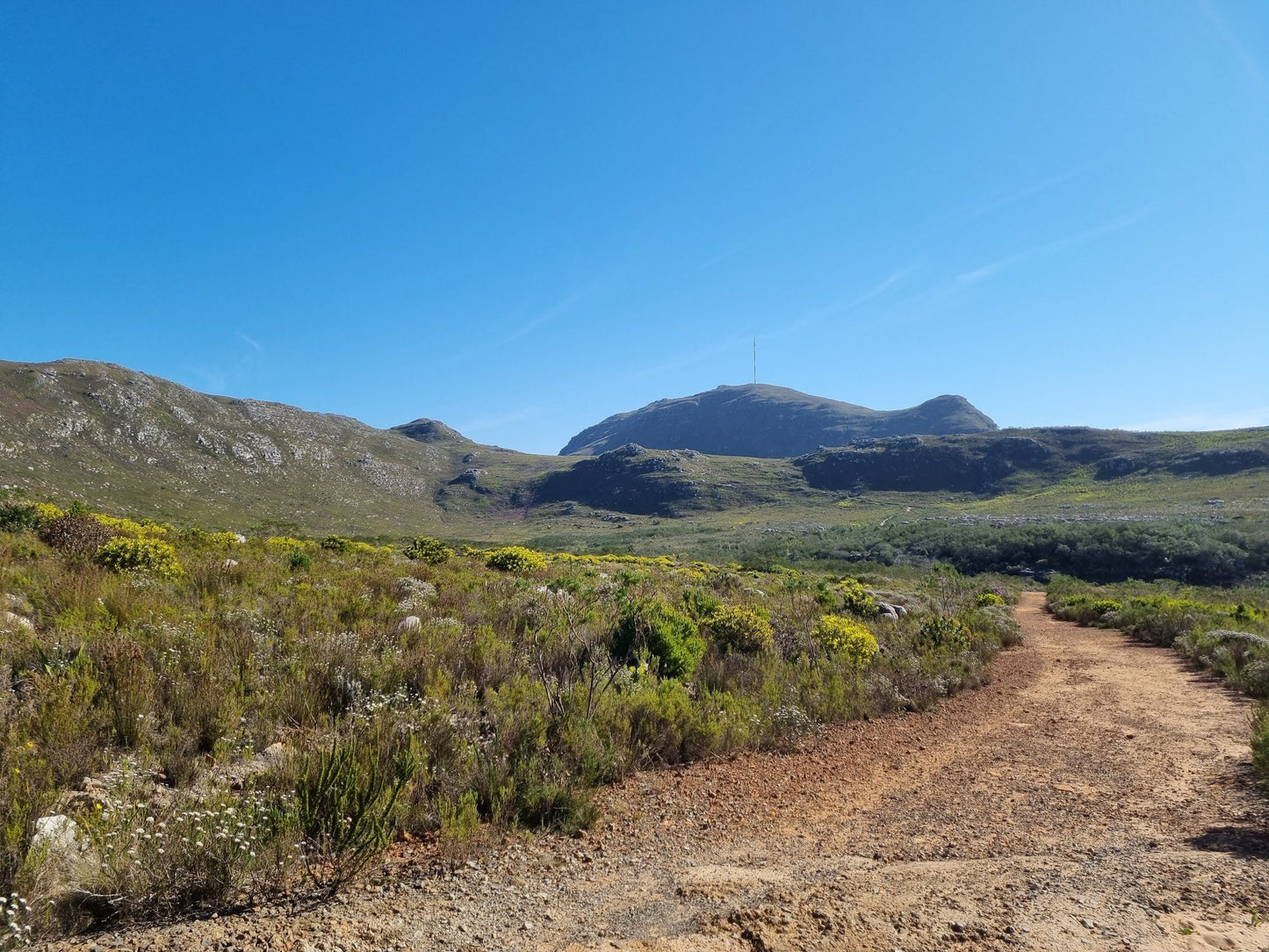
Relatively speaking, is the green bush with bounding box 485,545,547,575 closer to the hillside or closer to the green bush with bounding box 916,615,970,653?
the green bush with bounding box 916,615,970,653

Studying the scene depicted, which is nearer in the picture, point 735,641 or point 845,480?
point 735,641

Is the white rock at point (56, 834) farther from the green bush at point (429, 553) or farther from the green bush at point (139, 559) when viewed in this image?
the green bush at point (429, 553)

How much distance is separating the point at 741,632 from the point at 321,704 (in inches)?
257

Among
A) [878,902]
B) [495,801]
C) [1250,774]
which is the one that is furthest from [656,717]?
[1250,774]

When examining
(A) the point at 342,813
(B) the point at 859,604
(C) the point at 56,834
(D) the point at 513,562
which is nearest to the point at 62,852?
(C) the point at 56,834

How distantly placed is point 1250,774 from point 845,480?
123582 millimetres

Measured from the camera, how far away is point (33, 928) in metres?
2.68

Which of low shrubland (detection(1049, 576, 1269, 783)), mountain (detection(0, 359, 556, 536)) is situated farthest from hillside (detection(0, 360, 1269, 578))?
low shrubland (detection(1049, 576, 1269, 783))

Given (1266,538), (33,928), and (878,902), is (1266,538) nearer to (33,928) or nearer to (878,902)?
(878,902)

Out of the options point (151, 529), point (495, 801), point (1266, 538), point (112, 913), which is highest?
point (151, 529)

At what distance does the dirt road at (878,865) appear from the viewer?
3.04 m

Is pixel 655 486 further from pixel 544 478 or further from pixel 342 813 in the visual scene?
pixel 342 813

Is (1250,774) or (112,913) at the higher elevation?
(112,913)

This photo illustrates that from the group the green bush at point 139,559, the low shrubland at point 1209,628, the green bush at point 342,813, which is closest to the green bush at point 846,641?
the low shrubland at point 1209,628
